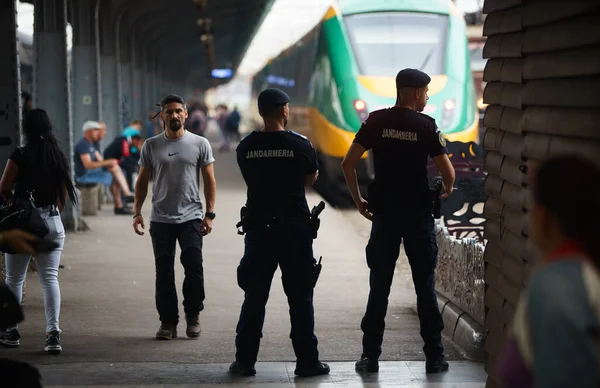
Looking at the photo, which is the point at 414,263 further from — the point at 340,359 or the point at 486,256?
the point at 340,359

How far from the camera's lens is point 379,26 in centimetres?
2014

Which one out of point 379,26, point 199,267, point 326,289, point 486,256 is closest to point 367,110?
point 379,26

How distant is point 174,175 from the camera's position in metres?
7.91

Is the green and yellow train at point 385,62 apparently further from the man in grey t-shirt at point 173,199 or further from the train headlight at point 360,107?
the man in grey t-shirt at point 173,199

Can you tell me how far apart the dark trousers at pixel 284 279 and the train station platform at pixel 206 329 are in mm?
222

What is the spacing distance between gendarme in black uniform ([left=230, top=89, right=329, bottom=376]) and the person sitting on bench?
33.1 ft

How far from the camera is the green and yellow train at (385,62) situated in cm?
1959

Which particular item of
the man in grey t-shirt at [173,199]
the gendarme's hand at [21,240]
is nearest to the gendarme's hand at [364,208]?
the man in grey t-shirt at [173,199]

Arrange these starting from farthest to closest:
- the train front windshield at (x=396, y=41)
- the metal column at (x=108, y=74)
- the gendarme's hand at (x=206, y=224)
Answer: the metal column at (x=108, y=74)
the train front windshield at (x=396, y=41)
the gendarme's hand at (x=206, y=224)

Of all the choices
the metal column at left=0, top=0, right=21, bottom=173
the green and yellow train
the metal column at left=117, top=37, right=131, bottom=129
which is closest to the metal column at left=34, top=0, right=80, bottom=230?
the metal column at left=0, top=0, right=21, bottom=173

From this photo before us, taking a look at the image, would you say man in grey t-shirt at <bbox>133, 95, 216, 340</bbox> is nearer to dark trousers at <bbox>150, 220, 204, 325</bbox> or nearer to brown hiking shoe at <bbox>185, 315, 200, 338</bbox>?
dark trousers at <bbox>150, 220, 204, 325</bbox>

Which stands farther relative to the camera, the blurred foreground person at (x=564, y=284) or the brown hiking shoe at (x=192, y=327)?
the brown hiking shoe at (x=192, y=327)

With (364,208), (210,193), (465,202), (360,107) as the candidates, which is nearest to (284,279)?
(364,208)

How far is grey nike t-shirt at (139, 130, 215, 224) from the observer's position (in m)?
7.88
